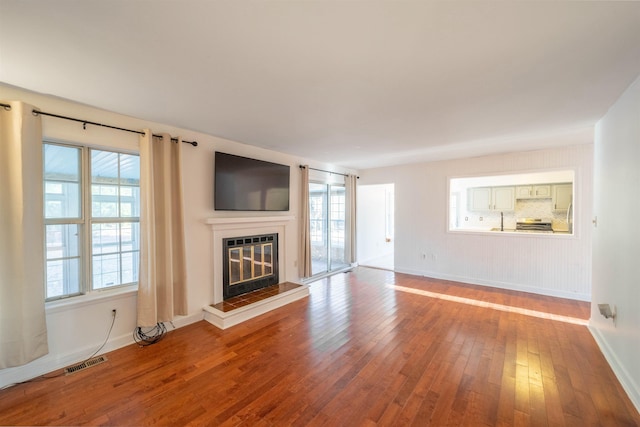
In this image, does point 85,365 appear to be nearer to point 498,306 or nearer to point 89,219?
point 89,219

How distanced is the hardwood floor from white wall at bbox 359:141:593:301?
958 millimetres

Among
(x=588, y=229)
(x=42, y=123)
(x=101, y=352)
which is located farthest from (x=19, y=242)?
(x=588, y=229)

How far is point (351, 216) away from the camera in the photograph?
20.2 ft

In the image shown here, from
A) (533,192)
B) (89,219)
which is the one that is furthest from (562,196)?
(89,219)

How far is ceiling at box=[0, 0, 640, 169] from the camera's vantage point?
1279mm

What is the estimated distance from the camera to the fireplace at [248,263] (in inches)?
146

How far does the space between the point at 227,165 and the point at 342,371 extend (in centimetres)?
291

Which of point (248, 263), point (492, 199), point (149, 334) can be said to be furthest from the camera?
point (492, 199)

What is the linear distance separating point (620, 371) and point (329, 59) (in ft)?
11.4

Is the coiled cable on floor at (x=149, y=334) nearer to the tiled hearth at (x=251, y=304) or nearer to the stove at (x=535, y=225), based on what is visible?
the tiled hearth at (x=251, y=304)

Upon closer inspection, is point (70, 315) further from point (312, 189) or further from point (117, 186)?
point (312, 189)

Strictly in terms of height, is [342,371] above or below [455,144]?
below

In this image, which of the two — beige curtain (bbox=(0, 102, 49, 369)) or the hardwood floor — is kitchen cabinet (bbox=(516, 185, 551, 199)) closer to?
the hardwood floor

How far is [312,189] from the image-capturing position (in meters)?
5.59
